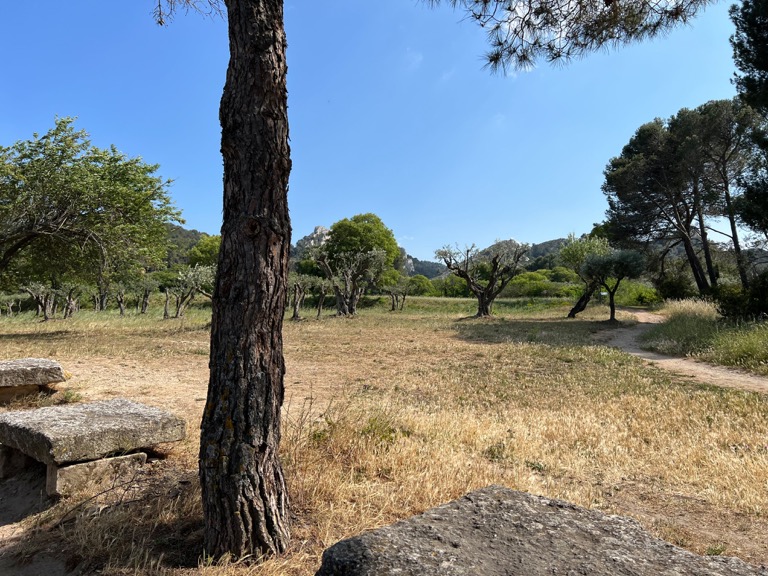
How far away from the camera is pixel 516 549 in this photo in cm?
183

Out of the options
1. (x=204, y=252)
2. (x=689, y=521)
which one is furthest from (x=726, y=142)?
(x=204, y=252)

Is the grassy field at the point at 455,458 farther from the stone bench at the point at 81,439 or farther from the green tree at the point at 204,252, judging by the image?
the green tree at the point at 204,252

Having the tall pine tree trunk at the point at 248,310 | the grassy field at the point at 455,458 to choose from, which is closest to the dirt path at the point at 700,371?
the grassy field at the point at 455,458

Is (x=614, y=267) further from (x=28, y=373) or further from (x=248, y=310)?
(x=248, y=310)

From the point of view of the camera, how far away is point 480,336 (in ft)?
60.1

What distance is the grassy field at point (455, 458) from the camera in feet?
9.45

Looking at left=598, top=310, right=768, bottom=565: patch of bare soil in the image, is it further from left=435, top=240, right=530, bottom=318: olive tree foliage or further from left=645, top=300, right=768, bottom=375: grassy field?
left=435, top=240, right=530, bottom=318: olive tree foliage

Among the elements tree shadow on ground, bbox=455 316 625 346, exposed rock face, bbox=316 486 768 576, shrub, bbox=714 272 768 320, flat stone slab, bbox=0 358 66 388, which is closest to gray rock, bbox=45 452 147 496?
exposed rock face, bbox=316 486 768 576

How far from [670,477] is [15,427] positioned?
5.82 m

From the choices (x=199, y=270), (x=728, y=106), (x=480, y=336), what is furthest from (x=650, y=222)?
(x=199, y=270)

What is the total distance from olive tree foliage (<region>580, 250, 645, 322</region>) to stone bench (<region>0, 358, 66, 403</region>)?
22.0 m

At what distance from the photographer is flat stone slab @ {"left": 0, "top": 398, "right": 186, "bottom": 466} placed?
3652 millimetres

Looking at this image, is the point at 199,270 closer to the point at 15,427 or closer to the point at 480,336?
the point at 480,336

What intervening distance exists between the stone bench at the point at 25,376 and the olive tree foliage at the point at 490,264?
85.4 feet
